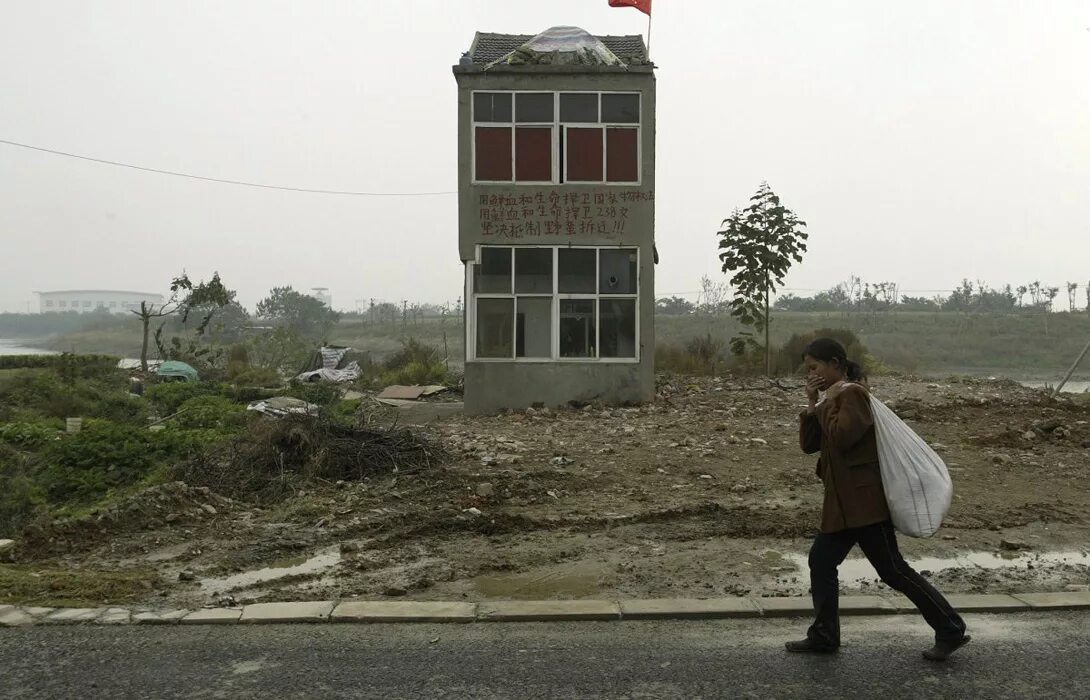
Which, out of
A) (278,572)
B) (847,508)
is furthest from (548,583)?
(847,508)

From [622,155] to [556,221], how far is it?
1.84 m

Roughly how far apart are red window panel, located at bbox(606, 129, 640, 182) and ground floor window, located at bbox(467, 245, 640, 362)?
4.81ft

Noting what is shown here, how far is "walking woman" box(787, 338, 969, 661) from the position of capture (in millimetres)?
4371

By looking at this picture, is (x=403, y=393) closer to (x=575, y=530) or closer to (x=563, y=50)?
(x=563, y=50)

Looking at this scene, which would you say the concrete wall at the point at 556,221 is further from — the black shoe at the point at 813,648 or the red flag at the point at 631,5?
the black shoe at the point at 813,648

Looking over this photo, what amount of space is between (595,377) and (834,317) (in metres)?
43.1

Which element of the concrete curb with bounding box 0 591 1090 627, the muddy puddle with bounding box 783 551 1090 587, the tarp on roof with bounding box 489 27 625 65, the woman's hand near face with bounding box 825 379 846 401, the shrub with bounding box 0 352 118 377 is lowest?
the muddy puddle with bounding box 783 551 1090 587

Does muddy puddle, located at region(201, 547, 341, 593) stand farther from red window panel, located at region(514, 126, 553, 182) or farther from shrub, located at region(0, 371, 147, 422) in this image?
red window panel, located at region(514, 126, 553, 182)

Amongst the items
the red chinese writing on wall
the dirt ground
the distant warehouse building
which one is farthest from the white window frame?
the distant warehouse building

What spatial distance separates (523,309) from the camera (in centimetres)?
1692

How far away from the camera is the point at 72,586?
5.74m

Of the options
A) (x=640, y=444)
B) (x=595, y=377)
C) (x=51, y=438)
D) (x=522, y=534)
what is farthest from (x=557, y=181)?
(x=522, y=534)

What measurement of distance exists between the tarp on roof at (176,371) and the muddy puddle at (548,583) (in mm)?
20100

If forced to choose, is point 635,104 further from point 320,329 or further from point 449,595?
point 320,329
